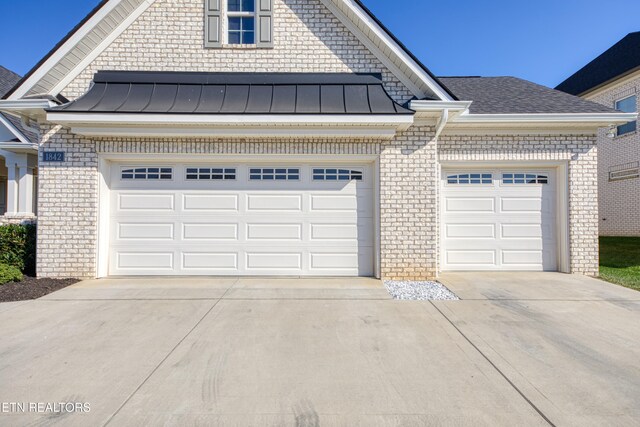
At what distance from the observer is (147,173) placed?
301 inches

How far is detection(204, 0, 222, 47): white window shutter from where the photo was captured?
24.5 feet

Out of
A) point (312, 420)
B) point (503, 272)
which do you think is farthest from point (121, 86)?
point (503, 272)

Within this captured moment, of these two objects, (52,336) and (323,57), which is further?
(323,57)

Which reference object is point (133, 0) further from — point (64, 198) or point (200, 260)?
point (200, 260)

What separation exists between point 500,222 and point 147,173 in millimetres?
8246

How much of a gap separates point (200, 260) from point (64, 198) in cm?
307

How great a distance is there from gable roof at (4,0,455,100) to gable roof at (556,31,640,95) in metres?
12.3

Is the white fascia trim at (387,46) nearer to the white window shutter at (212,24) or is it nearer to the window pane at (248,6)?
the window pane at (248,6)

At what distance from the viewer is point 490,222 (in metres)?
8.18

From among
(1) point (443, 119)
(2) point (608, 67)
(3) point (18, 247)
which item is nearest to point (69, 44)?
(3) point (18, 247)

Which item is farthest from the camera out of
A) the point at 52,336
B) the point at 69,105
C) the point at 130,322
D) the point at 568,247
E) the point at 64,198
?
the point at 568,247

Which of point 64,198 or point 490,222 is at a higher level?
point 64,198

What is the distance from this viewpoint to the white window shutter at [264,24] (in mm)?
7504

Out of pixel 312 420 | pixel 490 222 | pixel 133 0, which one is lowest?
pixel 312 420
